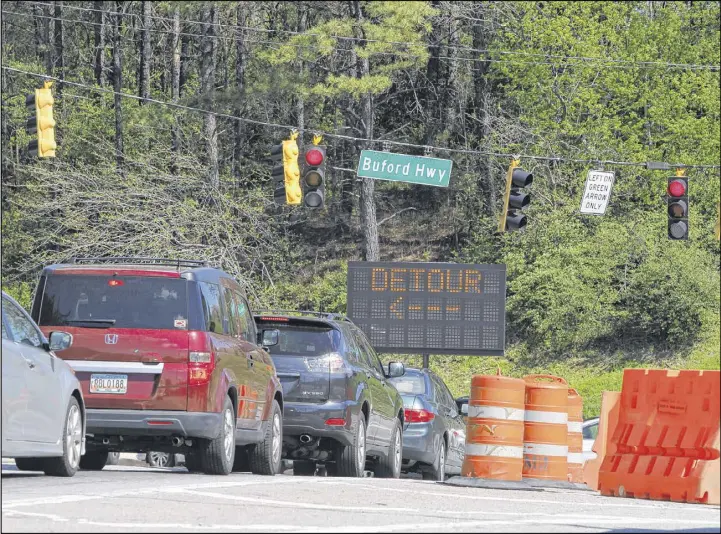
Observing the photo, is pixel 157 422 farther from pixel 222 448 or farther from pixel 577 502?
pixel 577 502

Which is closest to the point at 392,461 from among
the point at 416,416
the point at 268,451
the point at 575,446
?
the point at 416,416

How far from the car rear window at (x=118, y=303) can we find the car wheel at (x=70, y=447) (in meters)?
1.14

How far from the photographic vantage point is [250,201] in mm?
44906

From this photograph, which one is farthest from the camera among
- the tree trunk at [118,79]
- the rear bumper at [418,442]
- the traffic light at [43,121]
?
the tree trunk at [118,79]

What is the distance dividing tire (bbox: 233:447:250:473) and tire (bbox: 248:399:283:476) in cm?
20

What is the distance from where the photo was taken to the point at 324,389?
16828mm

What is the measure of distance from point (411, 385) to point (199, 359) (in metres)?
7.49

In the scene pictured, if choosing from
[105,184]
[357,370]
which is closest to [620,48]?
[105,184]

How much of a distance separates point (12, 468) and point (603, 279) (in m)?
29.8

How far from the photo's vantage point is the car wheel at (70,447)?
13.4 m

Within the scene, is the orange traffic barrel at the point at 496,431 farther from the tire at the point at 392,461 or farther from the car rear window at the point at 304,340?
the tire at the point at 392,461

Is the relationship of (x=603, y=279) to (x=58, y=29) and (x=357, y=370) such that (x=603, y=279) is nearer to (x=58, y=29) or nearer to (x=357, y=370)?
(x=58, y=29)

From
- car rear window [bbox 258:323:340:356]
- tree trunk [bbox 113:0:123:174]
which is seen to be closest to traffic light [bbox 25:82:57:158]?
tree trunk [bbox 113:0:123:174]

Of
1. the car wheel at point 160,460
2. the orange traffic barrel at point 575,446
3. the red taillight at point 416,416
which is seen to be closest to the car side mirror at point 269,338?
the orange traffic barrel at point 575,446
